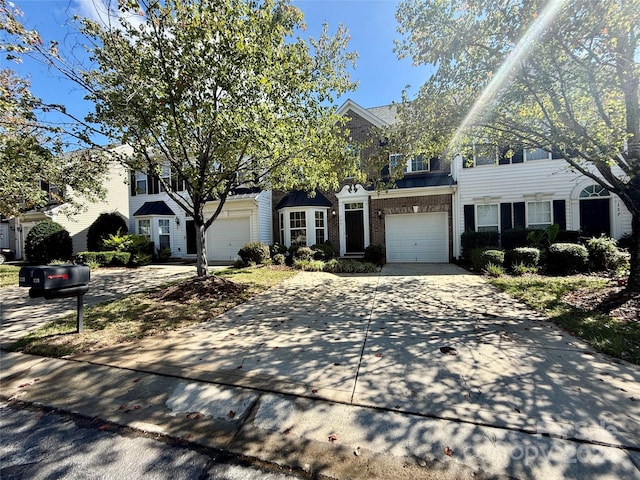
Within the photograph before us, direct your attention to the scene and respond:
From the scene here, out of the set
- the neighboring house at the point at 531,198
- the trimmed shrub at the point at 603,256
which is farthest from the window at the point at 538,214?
the trimmed shrub at the point at 603,256

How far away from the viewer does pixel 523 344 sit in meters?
4.14

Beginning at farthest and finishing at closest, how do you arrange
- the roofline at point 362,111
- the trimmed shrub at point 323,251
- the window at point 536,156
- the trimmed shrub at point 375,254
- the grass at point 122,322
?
the roofline at point 362,111, the trimmed shrub at point 323,251, the trimmed shrub at point 375,254, the window at point 536,156, the grass at point 122,322

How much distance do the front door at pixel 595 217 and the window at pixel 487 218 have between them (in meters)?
3.15

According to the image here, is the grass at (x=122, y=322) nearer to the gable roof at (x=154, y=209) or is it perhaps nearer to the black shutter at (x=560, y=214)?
the gable roof at (x=154, y=209)

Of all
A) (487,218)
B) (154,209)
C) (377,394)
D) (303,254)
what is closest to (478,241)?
(487,218)

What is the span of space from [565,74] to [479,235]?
300 inches

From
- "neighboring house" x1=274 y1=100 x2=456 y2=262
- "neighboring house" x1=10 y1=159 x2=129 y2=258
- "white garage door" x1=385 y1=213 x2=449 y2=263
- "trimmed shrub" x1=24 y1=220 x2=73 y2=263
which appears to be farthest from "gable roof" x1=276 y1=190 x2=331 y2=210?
"trimmed shrub" x1=24 y1=220 x2=73 y2=263

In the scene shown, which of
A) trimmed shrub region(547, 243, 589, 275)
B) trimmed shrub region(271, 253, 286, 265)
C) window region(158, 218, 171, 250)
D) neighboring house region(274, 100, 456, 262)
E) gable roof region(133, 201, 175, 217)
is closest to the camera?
trimmed shrub region(547, 243, 589, 275)

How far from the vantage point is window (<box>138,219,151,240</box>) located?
17062 millimetres

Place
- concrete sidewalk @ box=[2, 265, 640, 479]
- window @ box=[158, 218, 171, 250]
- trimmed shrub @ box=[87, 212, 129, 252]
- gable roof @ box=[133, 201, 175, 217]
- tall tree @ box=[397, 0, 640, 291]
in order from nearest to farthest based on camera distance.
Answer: concrete sidewalk @ box=[2, 265, 640, 479] → tall tree @ box=[397, 0, 640, 291] → gable roof @ box=[133, 201, 175, 217] → trimmed shrub @ box=[87, 212, 129, 252] → window @ box=[158, 218, 171, 250]

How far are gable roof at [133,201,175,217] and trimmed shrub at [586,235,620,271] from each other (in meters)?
19.8

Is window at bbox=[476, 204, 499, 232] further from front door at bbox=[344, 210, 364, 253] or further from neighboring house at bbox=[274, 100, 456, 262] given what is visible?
front door at bbox=[344, 210, 364, 253]

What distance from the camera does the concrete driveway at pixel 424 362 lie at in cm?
263

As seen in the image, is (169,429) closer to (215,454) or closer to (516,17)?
(215,454)
